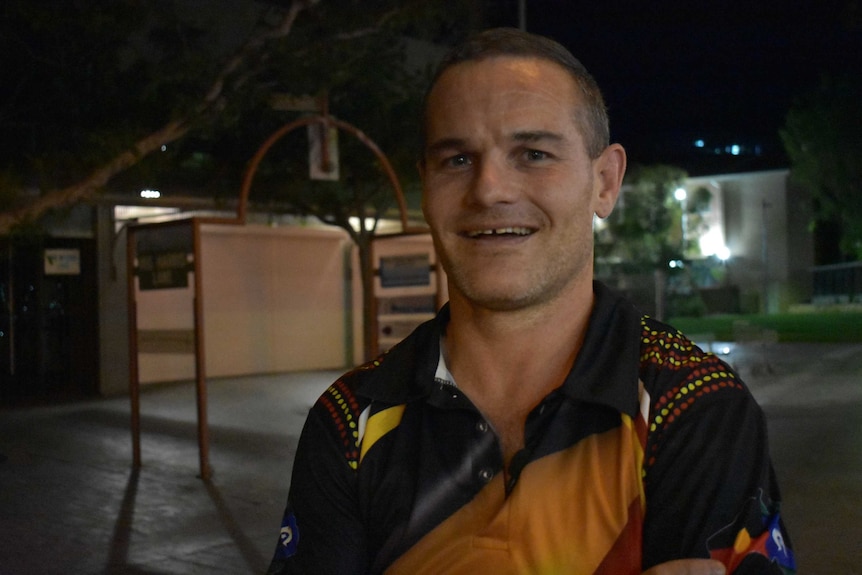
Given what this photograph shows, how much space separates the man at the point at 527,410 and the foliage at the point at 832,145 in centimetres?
3335

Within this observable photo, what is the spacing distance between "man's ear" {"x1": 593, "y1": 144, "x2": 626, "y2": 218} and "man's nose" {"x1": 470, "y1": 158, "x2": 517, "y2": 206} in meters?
0.20

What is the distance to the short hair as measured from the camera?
6.26 ft

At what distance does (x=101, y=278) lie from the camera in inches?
640

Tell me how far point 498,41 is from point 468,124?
18 centimetres

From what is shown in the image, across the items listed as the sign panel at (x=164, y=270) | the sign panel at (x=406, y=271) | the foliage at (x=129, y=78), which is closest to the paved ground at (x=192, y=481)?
the sign panel at (x=164, y=270)

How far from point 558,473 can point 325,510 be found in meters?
0.46

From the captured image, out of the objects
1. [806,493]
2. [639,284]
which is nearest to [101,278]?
[806,493]

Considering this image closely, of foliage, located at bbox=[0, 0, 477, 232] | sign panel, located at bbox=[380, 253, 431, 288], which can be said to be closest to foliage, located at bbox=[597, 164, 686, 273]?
foliage, located at bbox=[0, 0, 477, 232]

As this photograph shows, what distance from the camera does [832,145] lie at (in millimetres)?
33281

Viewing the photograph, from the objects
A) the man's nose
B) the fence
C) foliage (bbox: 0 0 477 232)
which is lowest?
the fence

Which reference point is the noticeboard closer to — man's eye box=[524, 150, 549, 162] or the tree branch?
the tree branch

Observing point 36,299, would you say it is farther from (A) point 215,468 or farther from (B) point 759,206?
(B) point 759,206

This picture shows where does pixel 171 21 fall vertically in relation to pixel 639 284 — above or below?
above

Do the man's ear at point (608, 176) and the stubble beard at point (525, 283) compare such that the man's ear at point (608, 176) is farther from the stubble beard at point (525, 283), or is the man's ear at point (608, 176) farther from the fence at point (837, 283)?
the fence at point (837, 283)
